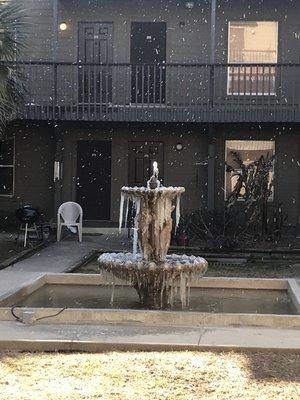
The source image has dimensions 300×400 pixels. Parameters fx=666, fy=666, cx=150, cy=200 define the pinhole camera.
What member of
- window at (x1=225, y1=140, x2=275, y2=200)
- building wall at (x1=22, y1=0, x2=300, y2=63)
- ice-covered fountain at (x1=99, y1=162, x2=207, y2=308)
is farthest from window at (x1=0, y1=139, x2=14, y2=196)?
ice-covered fountain at (x1=99, y1=162, x2=207, y2=308)

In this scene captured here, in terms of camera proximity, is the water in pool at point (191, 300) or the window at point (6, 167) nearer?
the water in pool at point (191, 300)

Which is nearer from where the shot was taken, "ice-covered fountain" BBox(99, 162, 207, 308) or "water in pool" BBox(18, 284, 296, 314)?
"ice-covered fountain" BBox(99, 162, 207, 308)

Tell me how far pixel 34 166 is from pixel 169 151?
3.67 metres

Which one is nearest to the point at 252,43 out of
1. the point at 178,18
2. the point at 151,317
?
the point at 178,18

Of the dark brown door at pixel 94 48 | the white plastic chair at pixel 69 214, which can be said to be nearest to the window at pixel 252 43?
the dark brown door at pixel 94 48

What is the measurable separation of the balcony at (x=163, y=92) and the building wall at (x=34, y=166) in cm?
140

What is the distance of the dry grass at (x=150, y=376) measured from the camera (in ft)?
16.7

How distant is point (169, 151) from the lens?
17.4 metres

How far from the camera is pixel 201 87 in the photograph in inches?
666

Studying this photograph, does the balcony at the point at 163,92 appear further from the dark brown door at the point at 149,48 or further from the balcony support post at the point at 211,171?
the balcony support post at the point at 211,171

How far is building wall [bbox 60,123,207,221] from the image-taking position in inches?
683

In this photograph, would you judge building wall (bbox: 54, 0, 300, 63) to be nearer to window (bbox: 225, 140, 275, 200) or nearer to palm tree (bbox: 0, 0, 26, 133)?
window (bbox: 225, 140, 275, 200)

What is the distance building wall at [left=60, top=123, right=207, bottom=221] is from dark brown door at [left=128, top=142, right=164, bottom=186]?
14cm

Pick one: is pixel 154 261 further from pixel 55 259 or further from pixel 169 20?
→ pixel 169 20
